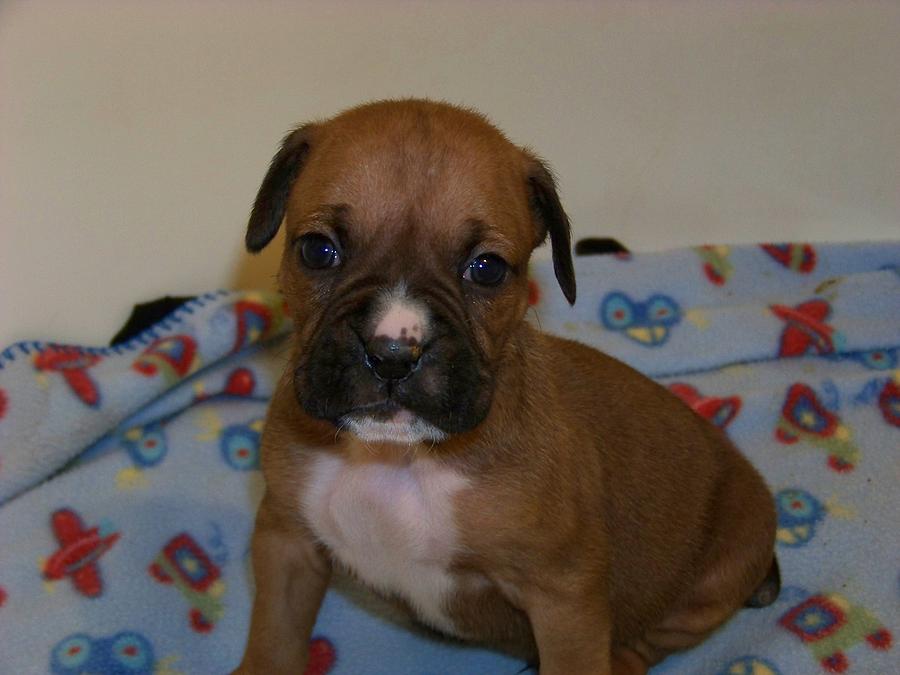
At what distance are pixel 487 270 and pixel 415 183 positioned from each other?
0.34m

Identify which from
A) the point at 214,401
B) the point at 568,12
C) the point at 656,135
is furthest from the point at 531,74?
the point at 214,401

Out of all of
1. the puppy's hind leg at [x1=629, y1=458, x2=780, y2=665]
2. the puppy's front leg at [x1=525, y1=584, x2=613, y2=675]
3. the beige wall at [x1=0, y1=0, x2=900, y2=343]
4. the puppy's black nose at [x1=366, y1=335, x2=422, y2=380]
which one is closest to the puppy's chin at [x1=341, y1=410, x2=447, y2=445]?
the puppy's black nose at [x1=366, y1=335, x2=422, y2=380]

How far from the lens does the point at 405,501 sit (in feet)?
11.4

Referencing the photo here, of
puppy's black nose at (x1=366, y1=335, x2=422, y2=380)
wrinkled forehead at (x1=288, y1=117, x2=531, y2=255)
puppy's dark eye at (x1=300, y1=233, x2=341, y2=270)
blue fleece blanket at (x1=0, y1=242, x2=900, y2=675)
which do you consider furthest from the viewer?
blue fleece blanket at (x1=0, y1=242, x2=900, y2=675)

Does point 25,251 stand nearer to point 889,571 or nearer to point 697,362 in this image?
point 697,362

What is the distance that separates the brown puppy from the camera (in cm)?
300

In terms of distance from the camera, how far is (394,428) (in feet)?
9.77

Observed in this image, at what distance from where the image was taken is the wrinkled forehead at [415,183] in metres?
3.09

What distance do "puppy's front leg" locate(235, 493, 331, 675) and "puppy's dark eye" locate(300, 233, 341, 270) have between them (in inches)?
35.7

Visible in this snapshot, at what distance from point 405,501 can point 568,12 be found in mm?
3187

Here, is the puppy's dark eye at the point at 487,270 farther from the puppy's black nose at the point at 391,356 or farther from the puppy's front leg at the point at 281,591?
the puppy's front leg at the point at 281,591

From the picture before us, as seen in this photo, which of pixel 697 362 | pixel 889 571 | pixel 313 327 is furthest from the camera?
pixel 697 362

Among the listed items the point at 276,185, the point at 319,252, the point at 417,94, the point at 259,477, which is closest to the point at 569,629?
the point at 319,252

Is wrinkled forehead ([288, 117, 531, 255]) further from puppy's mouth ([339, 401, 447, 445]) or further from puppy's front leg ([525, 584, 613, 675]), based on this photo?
puppy's front leg ([525, 584, 613, 675])
